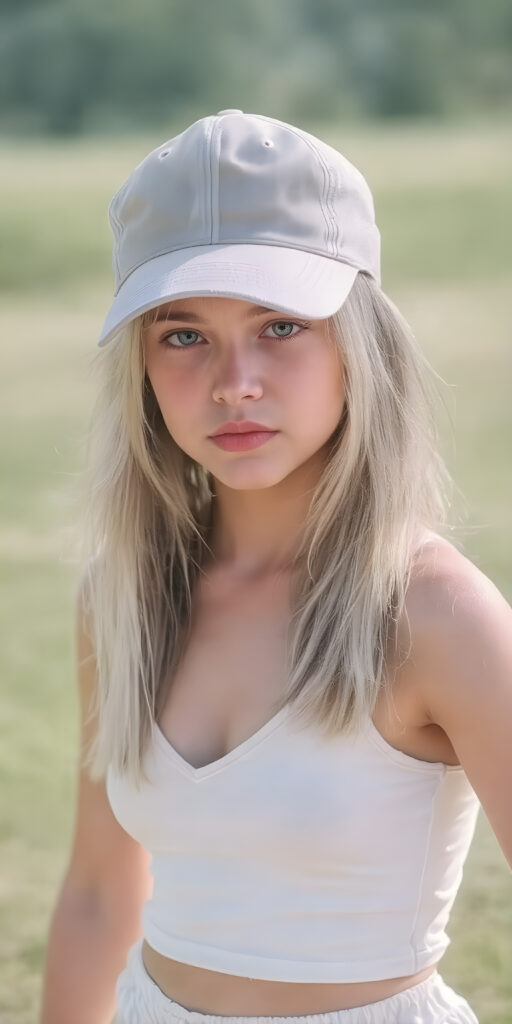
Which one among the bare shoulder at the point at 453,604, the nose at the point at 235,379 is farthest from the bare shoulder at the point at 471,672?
the nose at the point at 235,379

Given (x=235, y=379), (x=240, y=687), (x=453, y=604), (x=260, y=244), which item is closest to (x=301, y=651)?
(x=240, y=687)

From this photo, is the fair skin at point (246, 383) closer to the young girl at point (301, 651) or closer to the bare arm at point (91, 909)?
the young girl at point (301, 651)

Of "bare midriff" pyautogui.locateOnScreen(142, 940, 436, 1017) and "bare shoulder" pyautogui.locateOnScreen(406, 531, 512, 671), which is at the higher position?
"bare shoulder" pyautogui.locateOnScreen(406, 531, 512, 671)

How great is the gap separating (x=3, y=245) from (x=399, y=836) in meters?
7.69

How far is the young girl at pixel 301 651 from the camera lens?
126cm

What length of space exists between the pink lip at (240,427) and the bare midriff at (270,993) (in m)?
0.52

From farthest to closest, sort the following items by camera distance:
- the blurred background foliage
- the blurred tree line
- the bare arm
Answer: the blurred tree line
the blurred background foliage
the bare arm

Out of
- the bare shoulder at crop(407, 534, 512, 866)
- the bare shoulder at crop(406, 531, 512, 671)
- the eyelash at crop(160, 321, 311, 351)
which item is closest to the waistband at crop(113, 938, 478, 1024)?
the bare shoulder at crop(407, 534, 512, 866)

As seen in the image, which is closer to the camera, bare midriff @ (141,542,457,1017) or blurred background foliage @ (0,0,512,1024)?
bare midriff @ (141,542,457,1017)

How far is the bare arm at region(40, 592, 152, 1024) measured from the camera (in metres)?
1.60

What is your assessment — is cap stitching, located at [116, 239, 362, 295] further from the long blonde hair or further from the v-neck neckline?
the v-neck neckline

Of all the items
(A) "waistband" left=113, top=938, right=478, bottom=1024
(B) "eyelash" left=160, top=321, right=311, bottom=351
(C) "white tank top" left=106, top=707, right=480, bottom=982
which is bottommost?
(A) "waistband" left=113, top=938, right=478, bottom=1024

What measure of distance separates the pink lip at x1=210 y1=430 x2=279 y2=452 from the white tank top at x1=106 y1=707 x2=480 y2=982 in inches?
9.9

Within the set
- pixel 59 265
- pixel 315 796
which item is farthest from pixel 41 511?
pixel 315 796
